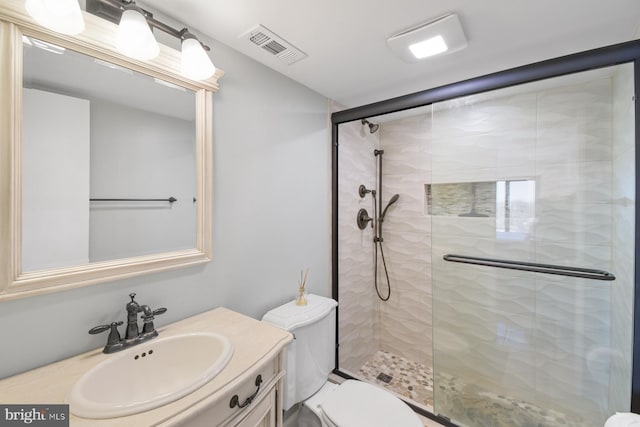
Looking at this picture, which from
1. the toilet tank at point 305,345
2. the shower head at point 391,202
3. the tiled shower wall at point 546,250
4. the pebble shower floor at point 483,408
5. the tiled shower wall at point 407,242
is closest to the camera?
the toilet tank at point 305,345

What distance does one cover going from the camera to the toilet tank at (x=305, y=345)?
1300 mm

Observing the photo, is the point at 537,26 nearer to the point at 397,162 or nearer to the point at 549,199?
the point at 549,199

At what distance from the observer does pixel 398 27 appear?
122 cm

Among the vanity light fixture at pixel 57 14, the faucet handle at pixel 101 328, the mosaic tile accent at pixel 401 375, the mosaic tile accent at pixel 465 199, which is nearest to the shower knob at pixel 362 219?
the mosaic tile accent at pixel 465 199

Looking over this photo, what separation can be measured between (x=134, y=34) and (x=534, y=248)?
7.82ft

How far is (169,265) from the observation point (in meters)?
1.12

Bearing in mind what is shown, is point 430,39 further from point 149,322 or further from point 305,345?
point 149,322

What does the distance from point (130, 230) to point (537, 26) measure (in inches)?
80.4

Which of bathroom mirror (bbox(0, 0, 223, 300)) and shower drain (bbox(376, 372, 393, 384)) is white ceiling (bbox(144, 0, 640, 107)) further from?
shower drain (bbox(376, 372, 393, 384))

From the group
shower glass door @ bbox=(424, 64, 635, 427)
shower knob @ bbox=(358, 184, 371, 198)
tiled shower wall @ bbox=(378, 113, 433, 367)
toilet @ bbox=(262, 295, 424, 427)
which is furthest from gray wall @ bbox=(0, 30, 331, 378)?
shower glass door @ bbox=(424, 64, 635, 427)

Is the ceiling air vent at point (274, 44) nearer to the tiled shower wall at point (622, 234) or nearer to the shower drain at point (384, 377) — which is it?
the tiled shower wall at point (622, 234)

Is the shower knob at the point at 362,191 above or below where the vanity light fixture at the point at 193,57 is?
below

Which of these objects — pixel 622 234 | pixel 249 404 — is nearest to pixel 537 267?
pixel 622 234

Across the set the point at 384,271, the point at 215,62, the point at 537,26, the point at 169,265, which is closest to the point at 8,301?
the point at 169,265
